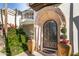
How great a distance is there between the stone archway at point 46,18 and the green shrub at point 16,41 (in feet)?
0.51

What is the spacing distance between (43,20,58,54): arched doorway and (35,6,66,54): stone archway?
3cm

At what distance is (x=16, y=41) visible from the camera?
78.5 inches

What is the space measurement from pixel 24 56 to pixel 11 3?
0.60 meters

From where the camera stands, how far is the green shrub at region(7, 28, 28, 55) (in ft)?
6.46

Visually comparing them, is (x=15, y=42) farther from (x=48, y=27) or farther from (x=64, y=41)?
(x=64, y=41)

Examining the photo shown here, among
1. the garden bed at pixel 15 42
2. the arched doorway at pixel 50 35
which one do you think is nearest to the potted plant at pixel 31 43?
the garden bed at pixel 15 42

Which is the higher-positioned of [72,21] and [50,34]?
[72,21]

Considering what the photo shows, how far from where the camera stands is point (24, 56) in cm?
195

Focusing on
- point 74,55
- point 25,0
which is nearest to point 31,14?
point 25,0

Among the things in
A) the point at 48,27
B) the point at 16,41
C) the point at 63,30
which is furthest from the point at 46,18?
the point at 16,41

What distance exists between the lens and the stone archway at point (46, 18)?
77.8 inches

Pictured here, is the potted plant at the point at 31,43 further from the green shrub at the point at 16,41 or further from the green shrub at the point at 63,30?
the green shrub at the point at 63,30

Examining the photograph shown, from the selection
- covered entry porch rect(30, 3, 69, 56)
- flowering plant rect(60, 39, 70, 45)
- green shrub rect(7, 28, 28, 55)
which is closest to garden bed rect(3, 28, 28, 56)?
green shrub rect(7, 28, 28, 55)

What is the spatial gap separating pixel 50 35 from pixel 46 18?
0.20 m
